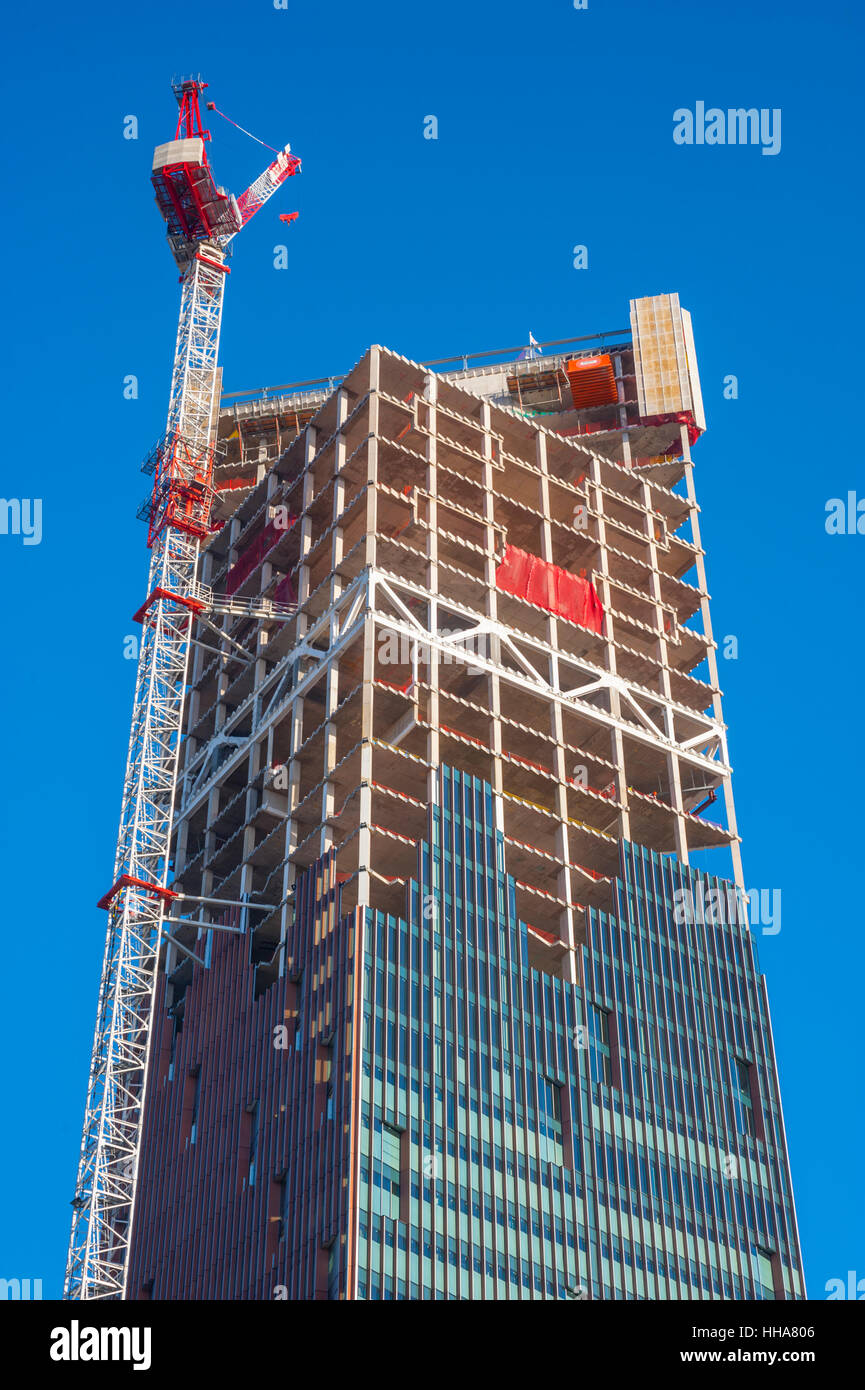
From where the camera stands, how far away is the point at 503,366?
174500 millimetres

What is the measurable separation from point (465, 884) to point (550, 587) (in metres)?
35.1

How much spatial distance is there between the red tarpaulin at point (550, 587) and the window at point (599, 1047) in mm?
35533

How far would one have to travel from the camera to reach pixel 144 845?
13300 cm

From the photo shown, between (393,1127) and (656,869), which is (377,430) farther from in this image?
(393,1127)

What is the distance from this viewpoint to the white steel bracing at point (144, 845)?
116 metres

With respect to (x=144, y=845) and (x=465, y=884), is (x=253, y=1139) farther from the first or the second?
(x=144, y=845)

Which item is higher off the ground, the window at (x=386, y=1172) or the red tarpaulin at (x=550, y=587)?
the red tarpaulin at (x=550, y=587)

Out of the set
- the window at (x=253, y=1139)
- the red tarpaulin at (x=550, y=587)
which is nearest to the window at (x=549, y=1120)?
the window at (x=253, y=1139)

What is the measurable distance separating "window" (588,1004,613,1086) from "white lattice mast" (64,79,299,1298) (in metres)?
27.4

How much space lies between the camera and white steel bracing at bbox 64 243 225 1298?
11606cm

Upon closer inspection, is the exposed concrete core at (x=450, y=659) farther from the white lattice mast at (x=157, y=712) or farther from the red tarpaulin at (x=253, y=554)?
the white lattice mast at (x=157, y=712)
